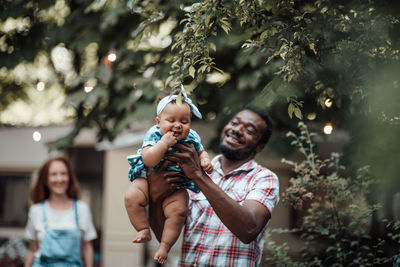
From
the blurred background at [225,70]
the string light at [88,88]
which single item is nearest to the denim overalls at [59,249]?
the blurred background at [225,70]

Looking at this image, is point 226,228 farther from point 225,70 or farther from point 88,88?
point 88,88

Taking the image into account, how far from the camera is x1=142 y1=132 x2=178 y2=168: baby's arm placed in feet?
7.79

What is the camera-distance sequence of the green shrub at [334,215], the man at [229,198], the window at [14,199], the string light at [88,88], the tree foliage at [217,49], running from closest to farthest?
1. the tree foliage at [217,49]
2. the man at [229,198]
3. the green shrub at [334,215]
4. the string light at [88,88]
5. the window at [14,199]

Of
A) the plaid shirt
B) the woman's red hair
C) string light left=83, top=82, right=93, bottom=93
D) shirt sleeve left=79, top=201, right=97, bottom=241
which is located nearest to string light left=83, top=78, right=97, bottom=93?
string light left=83, top=82, right=93, bottom=93

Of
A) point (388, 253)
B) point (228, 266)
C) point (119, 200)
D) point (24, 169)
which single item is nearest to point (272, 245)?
point (388, 253)

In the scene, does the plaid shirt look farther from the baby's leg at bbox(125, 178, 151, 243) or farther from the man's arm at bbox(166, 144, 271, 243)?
the baby's leg at bbox(125, 178, 151, 243)

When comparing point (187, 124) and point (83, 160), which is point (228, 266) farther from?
point (83, 160)

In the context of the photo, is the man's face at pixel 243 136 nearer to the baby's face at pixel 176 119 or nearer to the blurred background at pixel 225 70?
the blurred background at pixel 225 70

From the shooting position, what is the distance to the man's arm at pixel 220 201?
2.43m

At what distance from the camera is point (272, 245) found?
147 inches

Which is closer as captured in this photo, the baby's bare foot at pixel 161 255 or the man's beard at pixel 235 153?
the baby's bare foot at pixel 161 255

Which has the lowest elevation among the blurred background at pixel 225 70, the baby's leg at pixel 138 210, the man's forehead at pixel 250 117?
the baby's leg at pixel 138 210

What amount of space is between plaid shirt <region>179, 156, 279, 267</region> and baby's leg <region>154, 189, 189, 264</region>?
295mm

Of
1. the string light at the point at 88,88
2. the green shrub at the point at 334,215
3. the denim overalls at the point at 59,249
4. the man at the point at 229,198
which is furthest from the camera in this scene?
the string light at the point at 88,88
